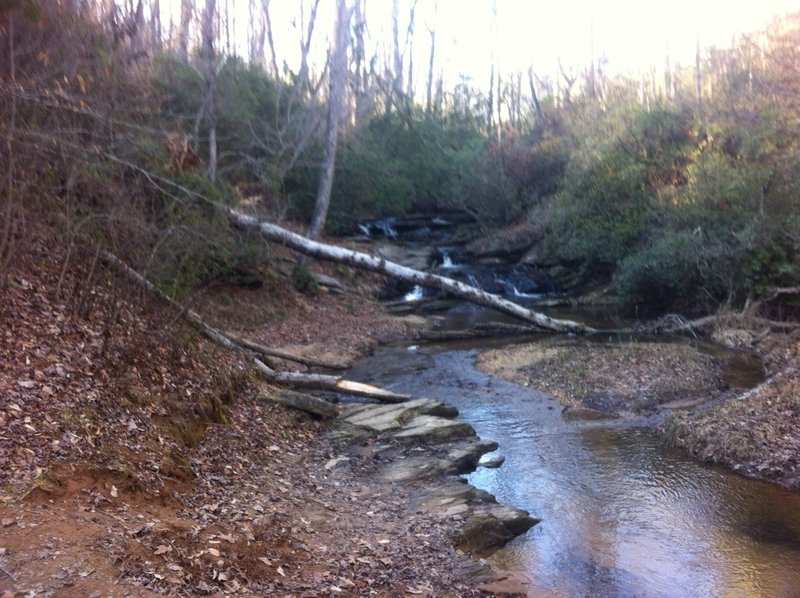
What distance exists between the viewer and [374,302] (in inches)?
975

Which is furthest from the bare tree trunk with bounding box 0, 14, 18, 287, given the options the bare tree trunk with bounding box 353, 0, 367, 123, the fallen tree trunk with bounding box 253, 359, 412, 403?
the bare tree trunk with bounding box 353, 0, 367, 123

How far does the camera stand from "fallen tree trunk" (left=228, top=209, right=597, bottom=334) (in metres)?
17.8

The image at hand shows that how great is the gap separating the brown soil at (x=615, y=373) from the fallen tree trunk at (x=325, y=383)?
3.51m

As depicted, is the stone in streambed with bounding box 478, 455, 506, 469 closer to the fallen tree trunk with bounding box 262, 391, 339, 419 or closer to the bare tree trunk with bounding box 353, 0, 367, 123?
the fallen tree trunk with bounding box 262, 391, 339, 419

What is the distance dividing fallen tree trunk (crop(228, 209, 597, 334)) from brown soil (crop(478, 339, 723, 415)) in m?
2.09

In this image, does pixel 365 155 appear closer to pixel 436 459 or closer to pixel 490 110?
pixel 490 110

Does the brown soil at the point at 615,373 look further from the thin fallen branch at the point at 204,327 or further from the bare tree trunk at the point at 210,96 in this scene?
the bare tree trunk at the point at 210,96

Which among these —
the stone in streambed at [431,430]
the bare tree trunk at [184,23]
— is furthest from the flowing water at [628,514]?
the bare tree trunk at [184,23]

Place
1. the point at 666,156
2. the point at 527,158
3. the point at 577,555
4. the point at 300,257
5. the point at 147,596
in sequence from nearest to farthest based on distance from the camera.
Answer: the point at 147,596 → the point at 577,555 → the point at 300,257 → the point at 666,156 → the point at 527,158

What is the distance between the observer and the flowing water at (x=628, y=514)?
22.3ft

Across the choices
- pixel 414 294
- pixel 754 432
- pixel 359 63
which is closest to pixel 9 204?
pixel 754 432

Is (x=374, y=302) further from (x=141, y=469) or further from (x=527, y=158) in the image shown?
(x=141, y=469)

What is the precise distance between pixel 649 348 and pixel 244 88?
17.4 metres

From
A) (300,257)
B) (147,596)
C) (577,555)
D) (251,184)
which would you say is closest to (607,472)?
(577,555)
